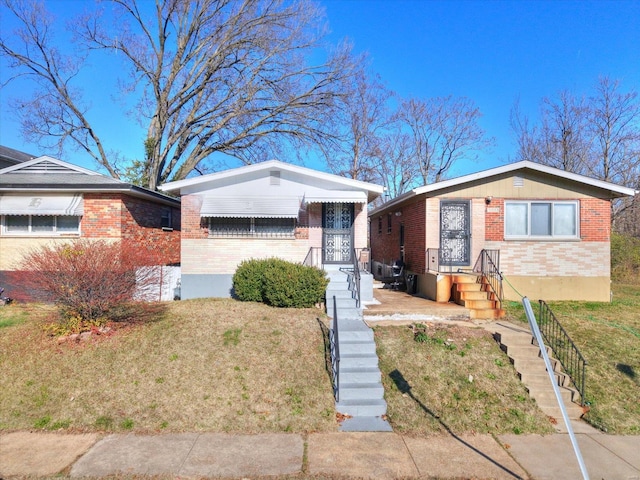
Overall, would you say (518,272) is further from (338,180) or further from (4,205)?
(4,205)

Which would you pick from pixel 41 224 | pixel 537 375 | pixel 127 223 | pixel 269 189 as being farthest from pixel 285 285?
pixel 41 224

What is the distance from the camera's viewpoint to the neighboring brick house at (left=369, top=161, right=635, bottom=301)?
12.1m

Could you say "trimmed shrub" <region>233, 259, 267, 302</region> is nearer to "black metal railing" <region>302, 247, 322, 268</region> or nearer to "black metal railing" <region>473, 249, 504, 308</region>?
"black metal railing" <region>302, 247, 322, 268</region>

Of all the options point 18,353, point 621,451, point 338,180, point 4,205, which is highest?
point 338,180

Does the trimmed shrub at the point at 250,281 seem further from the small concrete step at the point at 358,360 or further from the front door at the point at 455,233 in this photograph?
the front door at the point at 455,233

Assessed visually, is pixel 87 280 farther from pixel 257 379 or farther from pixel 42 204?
pixel 42 204

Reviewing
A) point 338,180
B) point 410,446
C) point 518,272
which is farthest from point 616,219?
point 410,446

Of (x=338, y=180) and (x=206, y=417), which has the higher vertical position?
(x=338, y=180)

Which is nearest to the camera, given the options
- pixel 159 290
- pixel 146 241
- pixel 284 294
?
pixel 284 294

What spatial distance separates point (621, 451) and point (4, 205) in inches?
640

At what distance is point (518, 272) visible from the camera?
12156mm

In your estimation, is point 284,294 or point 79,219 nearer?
point 284,294

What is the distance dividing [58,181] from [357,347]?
11705 millimetres

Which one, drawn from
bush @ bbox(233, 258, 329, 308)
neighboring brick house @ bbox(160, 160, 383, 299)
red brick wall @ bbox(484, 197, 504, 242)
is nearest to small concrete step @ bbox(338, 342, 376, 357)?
bush @ bbox(233, 258, 329, 308)
